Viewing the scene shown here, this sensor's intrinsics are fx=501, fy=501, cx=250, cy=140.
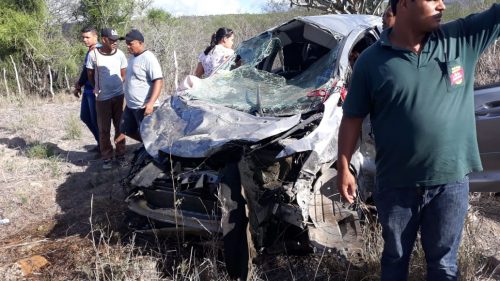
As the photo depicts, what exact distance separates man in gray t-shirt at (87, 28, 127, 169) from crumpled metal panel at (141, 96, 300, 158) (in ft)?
6.45

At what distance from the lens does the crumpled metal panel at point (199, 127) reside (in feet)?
11.5

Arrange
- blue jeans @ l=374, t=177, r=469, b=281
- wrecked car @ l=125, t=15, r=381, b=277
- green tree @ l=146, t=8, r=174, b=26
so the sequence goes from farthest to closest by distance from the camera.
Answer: green tree @ l=146, t=8, r=174, b=26, wrecked car @ l=125, t=15, r=381, b=277, blue jeans @ l=374, t=177, r=469, b=281

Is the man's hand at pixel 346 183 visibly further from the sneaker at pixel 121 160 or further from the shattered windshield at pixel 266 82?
the sneaker at pixel 121 160

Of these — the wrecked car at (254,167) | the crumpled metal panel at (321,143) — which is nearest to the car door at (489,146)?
the wrecked car at (254,167)

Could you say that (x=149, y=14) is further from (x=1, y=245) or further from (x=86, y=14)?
(x=1, y=245)

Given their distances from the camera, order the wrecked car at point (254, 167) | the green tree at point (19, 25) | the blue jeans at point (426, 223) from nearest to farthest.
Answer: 1. the blue jeans at point (426, 223)
2. the wrecked car at point (254, 167)
3. the green tree at point (19, 25)

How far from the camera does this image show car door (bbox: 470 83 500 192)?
3803mm

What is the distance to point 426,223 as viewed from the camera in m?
2.35

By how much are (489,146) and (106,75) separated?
14.2 ft

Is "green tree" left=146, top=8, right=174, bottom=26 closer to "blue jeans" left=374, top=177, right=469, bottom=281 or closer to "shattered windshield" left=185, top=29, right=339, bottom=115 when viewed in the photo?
"shattered windshield" left=185, top=29, right=339, bottom=115

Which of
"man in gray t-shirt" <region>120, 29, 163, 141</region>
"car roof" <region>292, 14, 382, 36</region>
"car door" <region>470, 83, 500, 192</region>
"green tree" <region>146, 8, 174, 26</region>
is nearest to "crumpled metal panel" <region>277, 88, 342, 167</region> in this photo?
"car door" <region>470, 83, 500, 192</region>

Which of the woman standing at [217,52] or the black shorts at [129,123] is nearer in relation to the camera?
the black shorts at [129,123]

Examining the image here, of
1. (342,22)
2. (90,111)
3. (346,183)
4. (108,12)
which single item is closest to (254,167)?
(346,183)

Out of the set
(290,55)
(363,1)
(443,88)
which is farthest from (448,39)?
(363,1)
